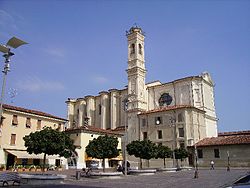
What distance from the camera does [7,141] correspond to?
33.7 metres

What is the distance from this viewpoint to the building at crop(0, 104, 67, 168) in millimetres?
33094

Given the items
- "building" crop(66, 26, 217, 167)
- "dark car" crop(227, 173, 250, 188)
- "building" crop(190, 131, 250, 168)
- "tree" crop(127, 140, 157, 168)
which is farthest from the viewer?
"building" crop(66, 26, 217, 167)

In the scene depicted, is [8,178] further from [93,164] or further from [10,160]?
[93,164]

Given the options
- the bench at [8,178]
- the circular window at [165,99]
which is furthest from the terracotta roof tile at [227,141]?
the bench at [8,178]

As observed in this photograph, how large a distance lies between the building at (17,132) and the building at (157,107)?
14.7 m

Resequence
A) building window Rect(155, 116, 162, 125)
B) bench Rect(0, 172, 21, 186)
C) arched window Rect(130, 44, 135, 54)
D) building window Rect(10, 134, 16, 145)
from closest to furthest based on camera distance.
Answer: bench Rect(0, 172, 21, 186), building window Rect(10, 134, 16, 145), building window Rect(155, 116, 162, 125), arched window Rect(130, 44, 135, 54)

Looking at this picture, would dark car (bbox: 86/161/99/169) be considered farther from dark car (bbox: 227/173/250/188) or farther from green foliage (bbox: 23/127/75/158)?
dark car (bbox: 227/173/250/188)

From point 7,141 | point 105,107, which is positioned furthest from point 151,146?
point 105,107

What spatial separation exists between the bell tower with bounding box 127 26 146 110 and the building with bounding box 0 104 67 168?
2331 cm

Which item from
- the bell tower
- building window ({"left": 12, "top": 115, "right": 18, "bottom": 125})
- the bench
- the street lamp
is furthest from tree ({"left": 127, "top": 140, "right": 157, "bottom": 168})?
the bell tower

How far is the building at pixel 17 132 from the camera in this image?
33.1m

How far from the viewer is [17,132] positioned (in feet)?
115

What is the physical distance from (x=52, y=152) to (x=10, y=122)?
54.5 feet

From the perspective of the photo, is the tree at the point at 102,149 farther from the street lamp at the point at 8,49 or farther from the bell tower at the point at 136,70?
the bell tower at the point at 136,70
